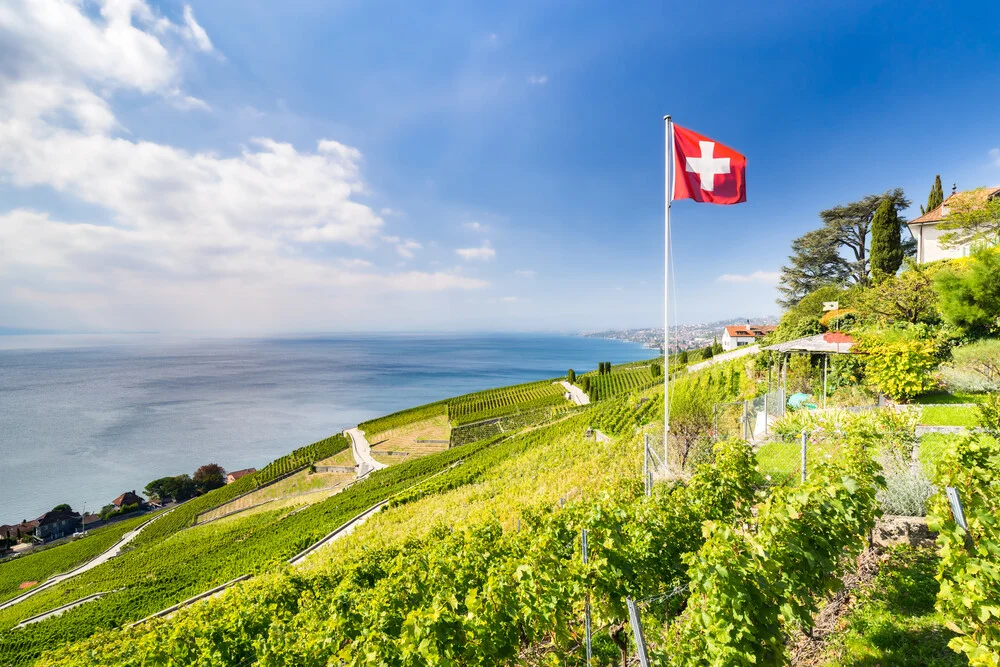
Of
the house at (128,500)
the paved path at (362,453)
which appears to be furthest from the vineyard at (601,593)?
the house at (128,500)

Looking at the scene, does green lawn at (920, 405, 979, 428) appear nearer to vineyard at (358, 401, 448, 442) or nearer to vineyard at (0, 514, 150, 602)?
vineyard at (0, 514, 150, 602)

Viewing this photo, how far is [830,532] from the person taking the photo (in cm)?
339

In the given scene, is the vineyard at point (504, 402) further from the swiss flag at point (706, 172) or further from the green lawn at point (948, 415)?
the swiss flag at point (706, 172)

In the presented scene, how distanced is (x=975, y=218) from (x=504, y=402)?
41.5m

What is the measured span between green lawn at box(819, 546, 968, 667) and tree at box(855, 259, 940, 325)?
43.5ft

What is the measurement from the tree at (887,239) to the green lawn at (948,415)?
62.4 ft

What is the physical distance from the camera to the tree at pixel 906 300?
516 inches

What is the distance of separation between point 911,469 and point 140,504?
63610 millimetres

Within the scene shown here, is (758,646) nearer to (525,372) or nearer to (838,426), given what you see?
(838,426)

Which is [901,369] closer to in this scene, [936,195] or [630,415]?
[630,415]

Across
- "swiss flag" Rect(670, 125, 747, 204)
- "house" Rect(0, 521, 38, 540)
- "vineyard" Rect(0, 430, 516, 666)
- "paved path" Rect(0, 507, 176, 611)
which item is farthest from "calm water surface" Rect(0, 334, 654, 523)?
"swiss flag" Rect(670, 125, 747, 204)

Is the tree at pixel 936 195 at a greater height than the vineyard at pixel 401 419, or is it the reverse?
the tree at pixel 936 195

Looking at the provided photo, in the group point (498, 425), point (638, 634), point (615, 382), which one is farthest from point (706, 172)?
point (615, 382)

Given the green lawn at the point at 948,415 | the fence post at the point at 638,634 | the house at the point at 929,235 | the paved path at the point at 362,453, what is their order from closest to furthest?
the fence post at the point at 638,634 → the green lawn at the point at 948,415 → the house at the point at 929,235 → the paved path at the point at 362,453
